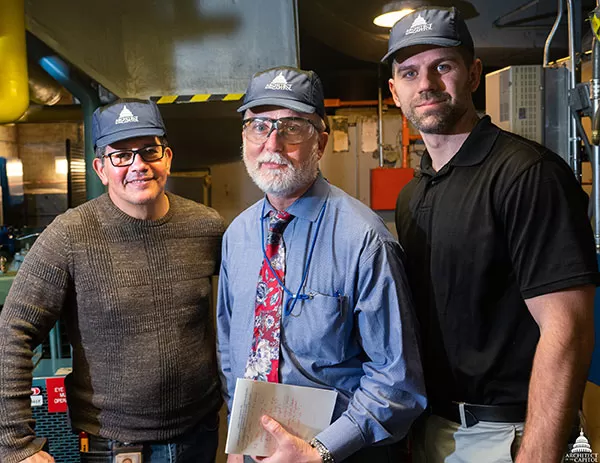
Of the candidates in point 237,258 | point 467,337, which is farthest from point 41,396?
point 467,337

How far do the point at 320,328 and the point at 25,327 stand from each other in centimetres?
87

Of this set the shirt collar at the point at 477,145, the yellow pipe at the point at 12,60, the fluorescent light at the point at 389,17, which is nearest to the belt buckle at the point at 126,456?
the shirt collar at the point at 477,145

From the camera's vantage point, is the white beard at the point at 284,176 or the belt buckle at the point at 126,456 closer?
the white beard at the point at 284,176

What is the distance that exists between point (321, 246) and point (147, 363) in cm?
68

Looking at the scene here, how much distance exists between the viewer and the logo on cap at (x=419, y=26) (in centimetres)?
134

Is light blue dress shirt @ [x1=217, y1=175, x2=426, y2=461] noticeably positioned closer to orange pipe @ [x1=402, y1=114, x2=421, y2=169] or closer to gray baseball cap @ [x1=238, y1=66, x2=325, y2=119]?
gray baseball cap @ [x1=238, y1=66, x2=325, y2=119]

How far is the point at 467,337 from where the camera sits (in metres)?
1.29

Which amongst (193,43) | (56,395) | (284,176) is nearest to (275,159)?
(284,176)

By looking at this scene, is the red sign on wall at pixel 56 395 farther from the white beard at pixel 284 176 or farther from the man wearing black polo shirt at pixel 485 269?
the man wearing black polo shirt at pixel 485 269

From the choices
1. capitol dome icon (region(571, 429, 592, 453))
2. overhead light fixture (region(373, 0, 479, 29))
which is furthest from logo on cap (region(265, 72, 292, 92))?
overhead light fixture (region(373, 0, 479, 29))

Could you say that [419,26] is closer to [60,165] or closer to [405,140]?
[405,140]

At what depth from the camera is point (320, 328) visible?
1.28 m

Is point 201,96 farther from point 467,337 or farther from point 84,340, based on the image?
point 467,337

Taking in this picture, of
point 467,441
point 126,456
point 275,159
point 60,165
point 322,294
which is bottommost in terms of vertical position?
point 126,456
